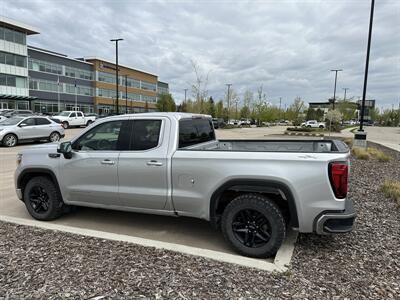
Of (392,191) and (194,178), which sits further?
(392,191)

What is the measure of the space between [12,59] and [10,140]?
4213 cm

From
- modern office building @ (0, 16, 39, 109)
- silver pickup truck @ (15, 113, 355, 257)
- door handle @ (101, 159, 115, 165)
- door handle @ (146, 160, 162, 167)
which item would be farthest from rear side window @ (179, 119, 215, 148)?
modern office building @ (0, 16, 39, 109)

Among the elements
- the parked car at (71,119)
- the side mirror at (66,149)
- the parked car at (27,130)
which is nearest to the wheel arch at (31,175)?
the side mirror at (66,149)

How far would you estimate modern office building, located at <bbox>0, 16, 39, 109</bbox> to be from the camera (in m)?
47.1

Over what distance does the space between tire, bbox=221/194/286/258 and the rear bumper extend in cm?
39

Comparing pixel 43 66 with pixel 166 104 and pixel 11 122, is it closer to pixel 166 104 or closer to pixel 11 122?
pixel 166 104

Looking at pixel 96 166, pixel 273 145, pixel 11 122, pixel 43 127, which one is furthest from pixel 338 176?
pixel 11 122

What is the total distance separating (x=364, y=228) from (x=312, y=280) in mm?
1876

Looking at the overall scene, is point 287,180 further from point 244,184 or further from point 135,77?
point 135,77


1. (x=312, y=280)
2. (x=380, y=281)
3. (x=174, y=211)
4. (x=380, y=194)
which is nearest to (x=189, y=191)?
(x=174, y=211)

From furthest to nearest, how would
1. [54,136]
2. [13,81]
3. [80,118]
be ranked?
[13,81] < [80,118] < [54,136]

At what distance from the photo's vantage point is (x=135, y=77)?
91.8 metres

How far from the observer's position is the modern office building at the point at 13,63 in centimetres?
4710

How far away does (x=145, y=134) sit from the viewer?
4211 mm
